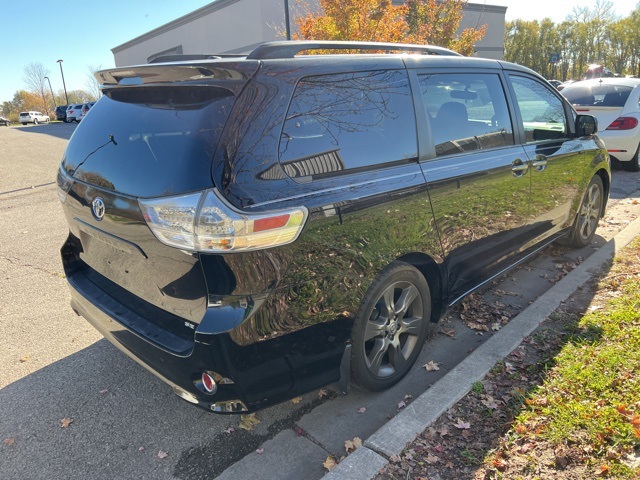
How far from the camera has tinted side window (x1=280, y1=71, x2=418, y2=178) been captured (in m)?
2.24

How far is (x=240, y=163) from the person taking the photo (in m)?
2.02

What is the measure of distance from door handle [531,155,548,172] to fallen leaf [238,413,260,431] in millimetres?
2880

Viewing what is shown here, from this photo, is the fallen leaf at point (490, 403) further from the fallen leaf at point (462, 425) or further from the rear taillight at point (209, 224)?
the rear taillight at point (209, 224)

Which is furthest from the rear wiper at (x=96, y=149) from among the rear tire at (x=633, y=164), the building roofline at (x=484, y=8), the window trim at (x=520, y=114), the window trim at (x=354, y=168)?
the building roofline at (x=484, y=8)

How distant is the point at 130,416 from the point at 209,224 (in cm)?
153

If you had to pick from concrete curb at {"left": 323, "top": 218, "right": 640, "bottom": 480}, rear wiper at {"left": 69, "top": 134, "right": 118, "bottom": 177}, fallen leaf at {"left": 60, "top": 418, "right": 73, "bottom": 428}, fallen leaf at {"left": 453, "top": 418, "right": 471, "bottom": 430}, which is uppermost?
rear wiper at {"left": 69, "top": 134, "right": 118, "bottom": 177}

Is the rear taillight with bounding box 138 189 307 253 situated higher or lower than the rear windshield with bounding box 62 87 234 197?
lower

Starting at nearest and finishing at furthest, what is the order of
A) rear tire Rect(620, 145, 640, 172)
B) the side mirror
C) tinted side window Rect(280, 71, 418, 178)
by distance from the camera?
tinted side window Rect(280, 71, 418, 178) → the side mirror → rear tire Rect(620, 145, 640, 172)

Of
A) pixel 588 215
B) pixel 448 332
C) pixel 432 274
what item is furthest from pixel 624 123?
pixel 432 274

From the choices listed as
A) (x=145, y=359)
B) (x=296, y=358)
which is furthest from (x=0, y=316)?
(x=296, y=358)

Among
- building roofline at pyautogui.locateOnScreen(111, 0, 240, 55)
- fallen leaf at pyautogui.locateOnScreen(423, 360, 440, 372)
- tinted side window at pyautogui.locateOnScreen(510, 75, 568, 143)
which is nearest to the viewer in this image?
fallen leaf at pyautogui.locateOnScreen(423, 360, 440, 372)

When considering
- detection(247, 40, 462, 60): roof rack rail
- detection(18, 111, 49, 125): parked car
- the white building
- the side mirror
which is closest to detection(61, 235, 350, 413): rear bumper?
detection(247, 40, 462, 60): roof rack rail

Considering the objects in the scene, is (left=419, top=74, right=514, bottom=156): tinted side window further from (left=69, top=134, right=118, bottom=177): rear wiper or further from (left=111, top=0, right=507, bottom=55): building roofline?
(left=111, top=0, right=507, bottom=55): building roofline

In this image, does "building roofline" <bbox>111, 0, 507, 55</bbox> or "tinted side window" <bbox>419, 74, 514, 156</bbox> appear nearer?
"tinted side window" <bbox>419, 74, 514, 156</bbox>
